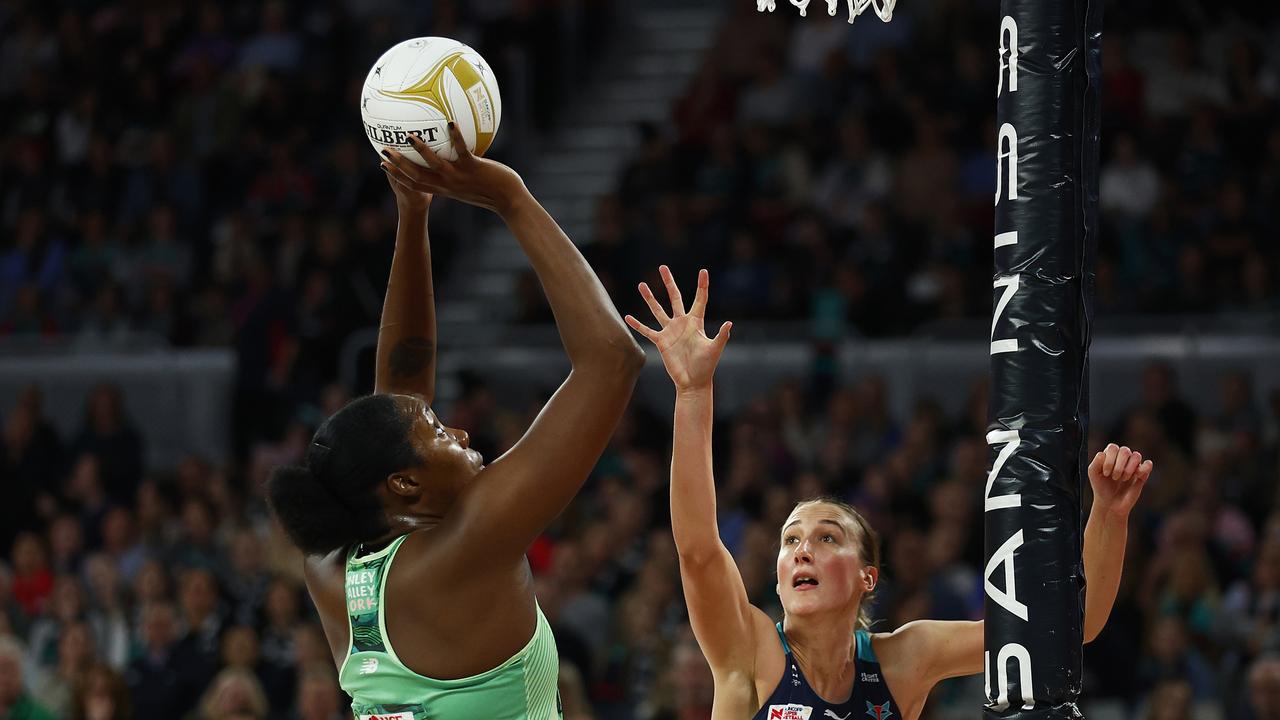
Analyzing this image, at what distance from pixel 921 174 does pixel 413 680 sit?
929 centimetres

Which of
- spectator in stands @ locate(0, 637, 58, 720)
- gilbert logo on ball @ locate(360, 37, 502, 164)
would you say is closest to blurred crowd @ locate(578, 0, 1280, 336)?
spectator in stands @ locate(0, 637, 58, 720)

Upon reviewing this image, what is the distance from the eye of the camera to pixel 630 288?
12250mm

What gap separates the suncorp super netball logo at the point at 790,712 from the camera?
4.39 m

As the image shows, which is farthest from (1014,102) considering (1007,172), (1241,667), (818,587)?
(1241,667)

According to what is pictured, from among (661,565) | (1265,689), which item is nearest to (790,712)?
(1265,689)

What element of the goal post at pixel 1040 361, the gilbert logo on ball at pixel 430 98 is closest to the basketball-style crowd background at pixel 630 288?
the gilbert logo on ball at pixel 430 98

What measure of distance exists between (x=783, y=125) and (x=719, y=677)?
9185mm

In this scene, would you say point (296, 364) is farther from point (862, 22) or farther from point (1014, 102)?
point (1014, 102)

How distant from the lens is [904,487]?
977cm

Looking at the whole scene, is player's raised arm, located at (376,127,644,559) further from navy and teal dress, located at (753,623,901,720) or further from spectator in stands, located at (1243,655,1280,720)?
spectator in stands, located at (1243,655,1280,720)

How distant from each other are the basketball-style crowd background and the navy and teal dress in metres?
3.84

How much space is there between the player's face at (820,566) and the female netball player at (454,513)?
1.00 metres

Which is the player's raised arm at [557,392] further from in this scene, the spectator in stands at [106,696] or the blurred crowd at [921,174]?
the blurred crowd at [921,174]

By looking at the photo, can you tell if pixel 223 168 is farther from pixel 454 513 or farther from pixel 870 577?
pixel 454 513
